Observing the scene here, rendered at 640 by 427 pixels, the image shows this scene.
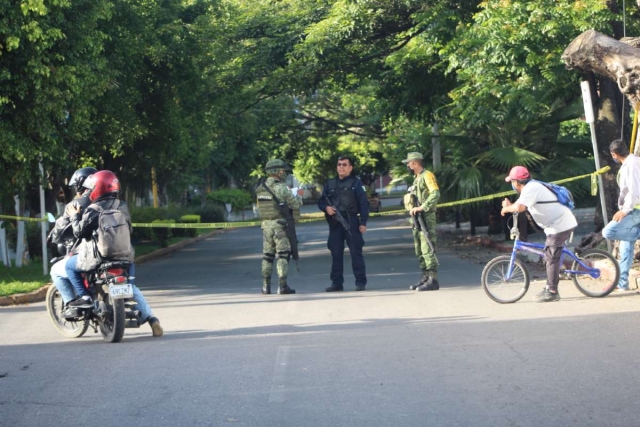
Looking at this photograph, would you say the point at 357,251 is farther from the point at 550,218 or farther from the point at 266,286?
the point at 550,218

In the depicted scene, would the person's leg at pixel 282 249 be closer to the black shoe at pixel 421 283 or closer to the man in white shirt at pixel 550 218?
the black shoe at pixel 421 283

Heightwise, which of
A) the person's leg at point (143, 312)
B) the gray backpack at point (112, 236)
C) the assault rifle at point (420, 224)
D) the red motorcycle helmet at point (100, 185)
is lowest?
the person's leg at point (143, 312)

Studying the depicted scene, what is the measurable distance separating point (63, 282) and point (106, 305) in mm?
650

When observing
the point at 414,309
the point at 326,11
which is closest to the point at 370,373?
the point at 414,309

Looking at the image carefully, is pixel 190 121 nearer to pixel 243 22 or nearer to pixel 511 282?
pixel 243 22

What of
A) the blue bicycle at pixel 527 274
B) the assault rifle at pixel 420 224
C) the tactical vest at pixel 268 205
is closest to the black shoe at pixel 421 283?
the assault rifle at pixel 420 224

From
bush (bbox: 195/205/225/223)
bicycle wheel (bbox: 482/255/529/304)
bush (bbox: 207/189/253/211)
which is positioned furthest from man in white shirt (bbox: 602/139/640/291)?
bush (bbox: 207/189/253/211)

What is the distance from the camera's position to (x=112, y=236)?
373 inches

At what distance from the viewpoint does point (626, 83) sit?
42.8 feet

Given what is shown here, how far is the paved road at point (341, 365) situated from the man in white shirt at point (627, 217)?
461mm

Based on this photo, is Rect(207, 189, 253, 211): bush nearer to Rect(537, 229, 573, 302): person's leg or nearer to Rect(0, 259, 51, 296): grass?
Rect(0, 259, 51, 296): grass

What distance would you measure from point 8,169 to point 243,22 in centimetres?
931

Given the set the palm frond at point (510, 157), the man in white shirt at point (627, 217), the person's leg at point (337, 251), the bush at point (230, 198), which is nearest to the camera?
the man in white shirt at point (627, 217)

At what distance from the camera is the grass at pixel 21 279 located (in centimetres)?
1480
